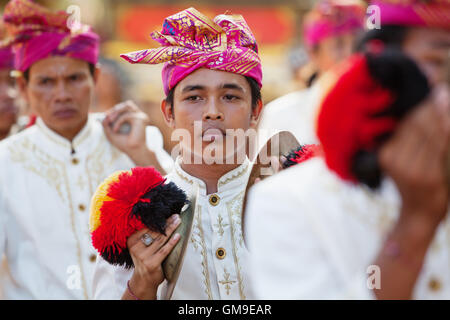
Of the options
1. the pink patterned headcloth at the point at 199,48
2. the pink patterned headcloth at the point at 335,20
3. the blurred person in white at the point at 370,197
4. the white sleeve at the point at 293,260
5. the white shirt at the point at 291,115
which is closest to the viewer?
the blurred person in white at the point at 370,197

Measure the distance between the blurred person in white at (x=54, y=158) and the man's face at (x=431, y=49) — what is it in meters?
2.44

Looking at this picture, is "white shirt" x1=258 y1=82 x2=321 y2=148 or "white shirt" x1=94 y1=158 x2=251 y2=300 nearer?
"white shirt" x1=94 y1=158 x2=251 y2=300

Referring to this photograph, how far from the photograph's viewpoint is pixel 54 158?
454 cm

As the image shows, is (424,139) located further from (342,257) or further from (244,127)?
(244,127)

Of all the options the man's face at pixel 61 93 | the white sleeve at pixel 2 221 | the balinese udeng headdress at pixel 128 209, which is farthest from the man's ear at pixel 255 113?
the white sleeve at pixel 2 221

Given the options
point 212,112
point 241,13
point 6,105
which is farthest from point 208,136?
point 241,13

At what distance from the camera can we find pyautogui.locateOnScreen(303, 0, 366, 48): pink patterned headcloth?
7.46m

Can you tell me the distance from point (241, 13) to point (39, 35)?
16.0 meters

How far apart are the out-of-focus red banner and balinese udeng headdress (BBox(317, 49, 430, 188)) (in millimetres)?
18200

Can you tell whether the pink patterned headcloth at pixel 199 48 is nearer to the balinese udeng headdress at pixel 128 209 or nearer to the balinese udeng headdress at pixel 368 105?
the balinese udeng headdress at pixel 128 209

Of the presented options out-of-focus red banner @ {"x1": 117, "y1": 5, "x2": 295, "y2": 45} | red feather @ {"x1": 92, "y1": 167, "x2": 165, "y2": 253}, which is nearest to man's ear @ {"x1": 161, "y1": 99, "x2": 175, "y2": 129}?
red feather @ {"x1": 92, "y1": 167, "x2": 165, "y2": 253}

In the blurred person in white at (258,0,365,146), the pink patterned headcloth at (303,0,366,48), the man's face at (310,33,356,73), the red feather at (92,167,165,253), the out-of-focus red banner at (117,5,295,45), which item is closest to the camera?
the red feather at (92,167,165,253)

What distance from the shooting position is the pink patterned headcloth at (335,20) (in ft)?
24.5

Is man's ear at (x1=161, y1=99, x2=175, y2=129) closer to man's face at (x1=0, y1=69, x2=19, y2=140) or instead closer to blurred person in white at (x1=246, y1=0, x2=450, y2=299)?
blurred person in white at (x1=246, y1=0, x2=450, y2=299)
